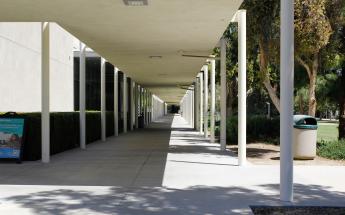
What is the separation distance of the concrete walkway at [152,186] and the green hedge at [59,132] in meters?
0.65

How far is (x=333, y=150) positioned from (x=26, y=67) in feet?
40.2

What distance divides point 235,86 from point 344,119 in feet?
39.8

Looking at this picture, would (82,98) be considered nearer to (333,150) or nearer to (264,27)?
(264,27)

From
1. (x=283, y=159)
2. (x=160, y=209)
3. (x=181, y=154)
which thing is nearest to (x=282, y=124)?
(x=283, y=159)

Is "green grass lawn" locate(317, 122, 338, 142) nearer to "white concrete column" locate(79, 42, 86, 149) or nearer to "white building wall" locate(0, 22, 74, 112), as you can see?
"white concrete column" locate(79, 42, 86, 149)

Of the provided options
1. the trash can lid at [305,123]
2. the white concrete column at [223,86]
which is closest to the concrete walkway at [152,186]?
the trash can lid at [305,123]

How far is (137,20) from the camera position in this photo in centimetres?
1203

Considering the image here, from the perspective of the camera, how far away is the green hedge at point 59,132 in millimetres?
14250

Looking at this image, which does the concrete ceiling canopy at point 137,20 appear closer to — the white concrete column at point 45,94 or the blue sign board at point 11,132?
the white concrete column at point 45,94

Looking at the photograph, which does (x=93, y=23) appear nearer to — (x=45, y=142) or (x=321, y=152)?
(x=45, y=142)

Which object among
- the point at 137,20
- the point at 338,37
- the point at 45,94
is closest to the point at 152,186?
the point at 137,20

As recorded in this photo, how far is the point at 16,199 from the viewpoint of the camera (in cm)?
840

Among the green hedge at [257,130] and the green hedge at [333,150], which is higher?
the green hedge at [257,130]

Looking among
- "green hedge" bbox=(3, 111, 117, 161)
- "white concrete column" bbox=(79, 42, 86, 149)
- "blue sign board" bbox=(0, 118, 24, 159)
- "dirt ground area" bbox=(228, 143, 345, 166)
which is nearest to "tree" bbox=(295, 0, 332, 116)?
"dirt ground area" bbox=(228, 143, 345, 166)
